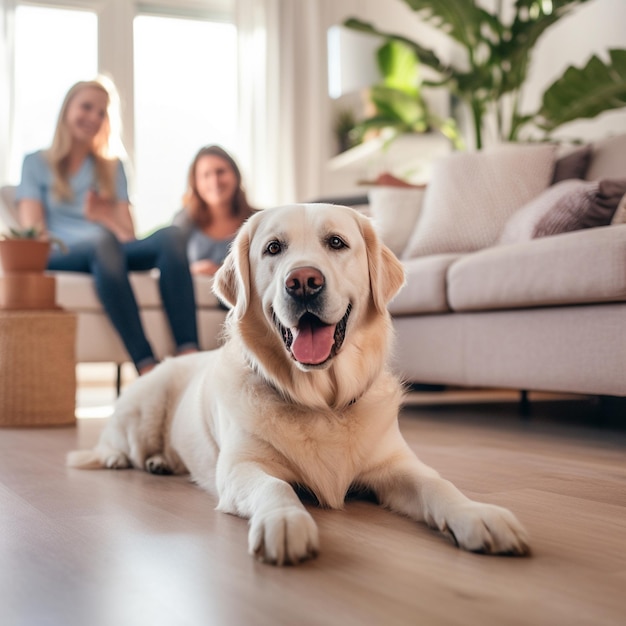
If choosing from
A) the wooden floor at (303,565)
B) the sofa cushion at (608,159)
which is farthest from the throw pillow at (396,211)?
the wooden floor at (303,565)

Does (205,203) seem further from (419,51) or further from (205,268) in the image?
(419,51)

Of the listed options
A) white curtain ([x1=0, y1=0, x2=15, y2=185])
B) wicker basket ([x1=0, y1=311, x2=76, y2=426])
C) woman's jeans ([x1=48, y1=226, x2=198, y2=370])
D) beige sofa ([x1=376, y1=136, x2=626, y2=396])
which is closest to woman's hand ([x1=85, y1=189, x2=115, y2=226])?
woman's jeans ([x1=48, y1=226, x2=198, y2=370])

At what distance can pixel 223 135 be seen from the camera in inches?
255

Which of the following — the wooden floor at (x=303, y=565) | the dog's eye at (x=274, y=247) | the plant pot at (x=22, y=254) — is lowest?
the wooden floor at (x=303, y=565)

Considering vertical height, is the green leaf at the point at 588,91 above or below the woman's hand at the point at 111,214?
above

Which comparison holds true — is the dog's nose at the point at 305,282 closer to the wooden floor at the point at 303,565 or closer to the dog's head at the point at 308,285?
the dog's head at the point at 308,285

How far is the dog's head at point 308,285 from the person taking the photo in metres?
1.48

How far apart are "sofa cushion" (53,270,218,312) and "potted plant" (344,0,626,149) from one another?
205 cm

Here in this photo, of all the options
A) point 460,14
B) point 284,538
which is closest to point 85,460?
point 284,538

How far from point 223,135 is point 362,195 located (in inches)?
98.9

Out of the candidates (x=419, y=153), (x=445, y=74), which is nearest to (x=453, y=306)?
(x=445, y=74)

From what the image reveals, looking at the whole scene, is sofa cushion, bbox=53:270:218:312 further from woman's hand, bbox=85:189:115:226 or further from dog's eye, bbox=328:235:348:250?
dog's eye, bbox=328:235:348:250

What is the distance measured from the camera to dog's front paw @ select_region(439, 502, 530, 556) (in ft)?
3.79

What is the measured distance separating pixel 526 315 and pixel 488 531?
1.56 meters
